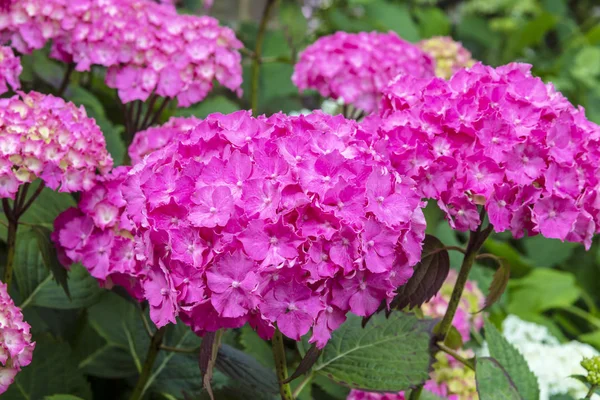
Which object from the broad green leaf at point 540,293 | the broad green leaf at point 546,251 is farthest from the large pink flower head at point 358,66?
the broad green leaf at point 546,251

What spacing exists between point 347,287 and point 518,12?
4.13 metres

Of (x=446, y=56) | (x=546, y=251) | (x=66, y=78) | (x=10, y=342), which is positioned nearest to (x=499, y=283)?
(x=10, y=342)

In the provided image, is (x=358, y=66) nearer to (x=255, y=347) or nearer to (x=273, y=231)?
(x=255, y=347)

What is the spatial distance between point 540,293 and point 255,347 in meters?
1.58

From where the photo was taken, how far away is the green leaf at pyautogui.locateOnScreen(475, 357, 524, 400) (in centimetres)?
123

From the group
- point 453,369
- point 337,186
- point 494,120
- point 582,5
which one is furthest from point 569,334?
point 582,5

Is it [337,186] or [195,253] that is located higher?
[337,186]

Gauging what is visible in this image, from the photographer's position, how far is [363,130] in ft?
3.82

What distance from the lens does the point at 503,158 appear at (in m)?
1.14

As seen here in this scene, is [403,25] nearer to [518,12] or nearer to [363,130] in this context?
[518,12]

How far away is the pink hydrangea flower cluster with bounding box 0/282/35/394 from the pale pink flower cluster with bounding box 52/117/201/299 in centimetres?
21

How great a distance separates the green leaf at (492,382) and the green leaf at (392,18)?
296cm

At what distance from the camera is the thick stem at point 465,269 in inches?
49.6

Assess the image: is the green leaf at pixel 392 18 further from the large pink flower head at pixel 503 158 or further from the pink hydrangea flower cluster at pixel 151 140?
the large pink flower head at pixel 503 158
